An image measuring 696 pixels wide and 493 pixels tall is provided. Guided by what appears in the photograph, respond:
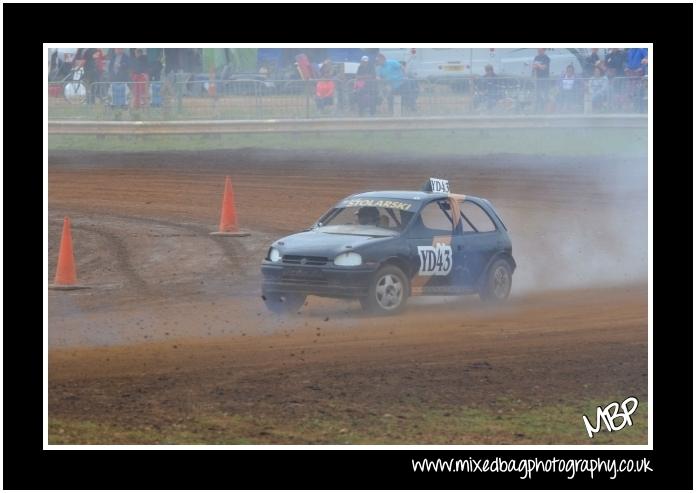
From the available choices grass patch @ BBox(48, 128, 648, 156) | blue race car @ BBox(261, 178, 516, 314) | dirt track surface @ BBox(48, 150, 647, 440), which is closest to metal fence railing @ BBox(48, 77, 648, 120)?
grass patch @ BBox(48, 128, 648, 156)

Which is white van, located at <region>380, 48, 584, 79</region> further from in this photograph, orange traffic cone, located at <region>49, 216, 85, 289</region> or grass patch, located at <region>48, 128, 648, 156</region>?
orange traffic cone, located at <region>49, 216, 85, 289</region>

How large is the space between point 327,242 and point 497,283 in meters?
Answer: 2.39

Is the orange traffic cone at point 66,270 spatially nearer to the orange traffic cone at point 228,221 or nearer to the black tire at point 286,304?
the black tire at point 286,304

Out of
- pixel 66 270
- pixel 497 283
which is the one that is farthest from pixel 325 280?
pixel 66 270

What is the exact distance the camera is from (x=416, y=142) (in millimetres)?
27703

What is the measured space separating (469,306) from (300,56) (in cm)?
1389

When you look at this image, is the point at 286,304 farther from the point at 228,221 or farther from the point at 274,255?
the point at 228,221

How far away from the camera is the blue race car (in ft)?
40.9

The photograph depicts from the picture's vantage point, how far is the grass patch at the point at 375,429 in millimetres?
8742

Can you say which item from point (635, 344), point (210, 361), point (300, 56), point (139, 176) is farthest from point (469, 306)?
point (300, 56)

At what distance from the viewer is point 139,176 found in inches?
917

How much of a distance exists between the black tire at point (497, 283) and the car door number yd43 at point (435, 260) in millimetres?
676

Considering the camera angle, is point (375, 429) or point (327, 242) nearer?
point (375, 429)

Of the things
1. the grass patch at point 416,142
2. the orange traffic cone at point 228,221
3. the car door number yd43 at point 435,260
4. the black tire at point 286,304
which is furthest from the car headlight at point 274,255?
the grass patch at point 416,142
